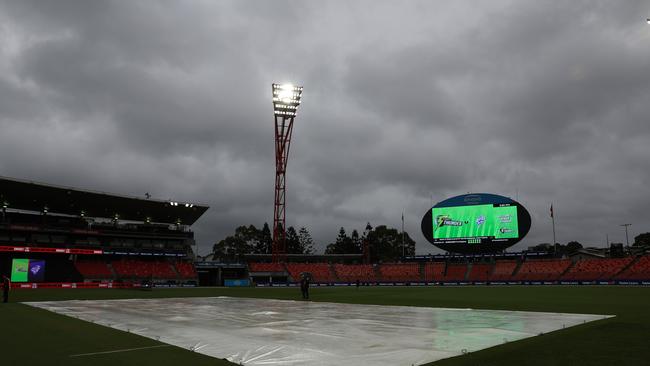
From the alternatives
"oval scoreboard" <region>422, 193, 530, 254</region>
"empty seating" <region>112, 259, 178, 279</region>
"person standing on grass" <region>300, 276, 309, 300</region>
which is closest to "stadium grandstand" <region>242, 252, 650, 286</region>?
"oval scoreboard" <region>422, 193, 530, 254</region>

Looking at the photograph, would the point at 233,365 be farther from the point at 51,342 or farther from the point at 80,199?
the point at 80,199

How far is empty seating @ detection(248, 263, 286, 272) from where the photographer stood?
98.6 m

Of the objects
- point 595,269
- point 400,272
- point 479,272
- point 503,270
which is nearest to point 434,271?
point 400,272

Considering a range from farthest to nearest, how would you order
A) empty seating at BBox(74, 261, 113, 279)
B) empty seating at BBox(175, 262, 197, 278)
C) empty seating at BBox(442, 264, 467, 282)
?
empty seating at BBox(442, 264, 467, 282), empty seating at BBox(175, 262, 197, 278), empty seating at BBox(74, 261, 113, 279)

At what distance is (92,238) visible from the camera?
87.2 m

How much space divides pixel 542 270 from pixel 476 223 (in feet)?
47.6

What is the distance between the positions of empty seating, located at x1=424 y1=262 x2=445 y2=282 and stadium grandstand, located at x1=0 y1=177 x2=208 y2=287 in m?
Answer: 46.9

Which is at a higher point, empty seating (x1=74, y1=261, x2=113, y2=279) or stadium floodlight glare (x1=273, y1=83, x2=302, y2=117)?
stadium floodlight glare (x1=273, y1=83, x2=302, y2=117)

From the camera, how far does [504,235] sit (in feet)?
258

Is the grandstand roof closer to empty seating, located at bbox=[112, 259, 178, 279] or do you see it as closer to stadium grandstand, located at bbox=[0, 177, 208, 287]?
stadium grandstand, located at bbox=[0, 177, 208, 287]

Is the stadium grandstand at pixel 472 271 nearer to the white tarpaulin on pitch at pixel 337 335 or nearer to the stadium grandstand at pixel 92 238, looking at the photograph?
the stadium grandstand at pixel 92 238

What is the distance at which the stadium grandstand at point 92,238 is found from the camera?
72625 millimetres

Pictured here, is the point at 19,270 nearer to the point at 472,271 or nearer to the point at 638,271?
the point at 472,271

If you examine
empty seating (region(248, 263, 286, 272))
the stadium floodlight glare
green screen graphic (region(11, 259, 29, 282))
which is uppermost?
the stadium floodlight glare
